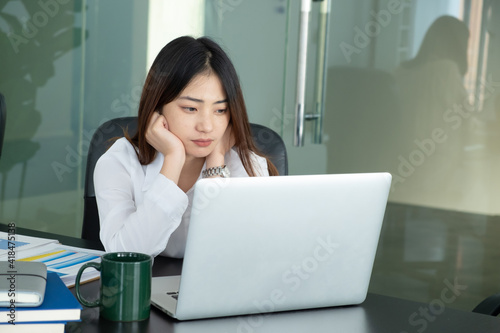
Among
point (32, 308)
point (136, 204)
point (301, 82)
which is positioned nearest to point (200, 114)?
point (136, 204)

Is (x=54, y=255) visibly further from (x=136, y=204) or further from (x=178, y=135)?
(x=178, y=135)

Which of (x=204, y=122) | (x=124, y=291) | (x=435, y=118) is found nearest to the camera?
(x=124, y=291)

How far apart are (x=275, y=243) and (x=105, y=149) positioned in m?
1.04

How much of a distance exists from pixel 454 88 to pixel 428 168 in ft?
1.25

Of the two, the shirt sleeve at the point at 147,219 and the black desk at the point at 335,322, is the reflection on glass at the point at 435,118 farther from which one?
the black desk at the point at 335,322

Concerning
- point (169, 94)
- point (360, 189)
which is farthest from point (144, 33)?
point (360, 189)

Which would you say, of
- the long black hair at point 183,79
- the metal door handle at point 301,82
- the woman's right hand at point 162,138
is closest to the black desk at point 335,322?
the woman's right hand at point 162,138

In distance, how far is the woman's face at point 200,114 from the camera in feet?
5.80

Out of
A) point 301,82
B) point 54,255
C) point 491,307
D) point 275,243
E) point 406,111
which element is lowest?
point 491,307

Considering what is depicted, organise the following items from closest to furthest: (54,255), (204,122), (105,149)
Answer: (54,255), (204,122), (105,149)

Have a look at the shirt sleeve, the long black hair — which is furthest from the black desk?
the long black hair

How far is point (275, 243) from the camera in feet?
3.67

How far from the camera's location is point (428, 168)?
10.2ft

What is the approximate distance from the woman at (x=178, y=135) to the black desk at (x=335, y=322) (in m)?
0.45
